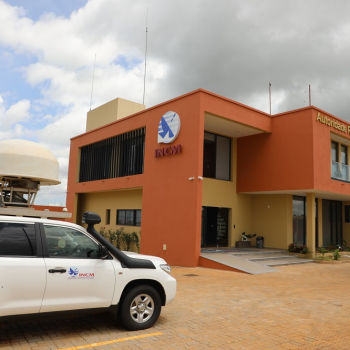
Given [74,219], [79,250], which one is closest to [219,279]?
[79,250]

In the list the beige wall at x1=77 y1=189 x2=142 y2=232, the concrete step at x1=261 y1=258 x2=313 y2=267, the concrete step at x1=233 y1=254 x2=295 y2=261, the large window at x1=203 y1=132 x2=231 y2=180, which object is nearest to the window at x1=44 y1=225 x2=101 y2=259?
the concrete step at x1=261 y1=258 x2=313 y2=267

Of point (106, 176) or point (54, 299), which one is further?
point (106, 176)

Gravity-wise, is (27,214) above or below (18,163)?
below

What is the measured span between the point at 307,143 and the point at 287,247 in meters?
5.83

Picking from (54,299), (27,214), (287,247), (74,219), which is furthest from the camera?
(74,219)

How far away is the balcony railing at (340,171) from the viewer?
18603 millimetres

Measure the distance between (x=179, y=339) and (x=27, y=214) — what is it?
5.00m

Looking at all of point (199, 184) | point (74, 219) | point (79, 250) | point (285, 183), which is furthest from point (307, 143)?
point (74, 219)

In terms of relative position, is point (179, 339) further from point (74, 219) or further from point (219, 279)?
point (74, 219)

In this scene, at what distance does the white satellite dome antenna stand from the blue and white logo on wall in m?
7.47

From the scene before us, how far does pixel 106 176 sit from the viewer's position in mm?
22797

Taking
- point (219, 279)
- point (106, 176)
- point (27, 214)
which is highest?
point (106, 176)

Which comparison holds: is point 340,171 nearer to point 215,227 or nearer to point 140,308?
point 215,227

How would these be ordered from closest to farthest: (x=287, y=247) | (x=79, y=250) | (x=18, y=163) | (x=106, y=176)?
1. (x=79, y=250)
2. (x=18, y=163)
3. (x=287, y=247)
4. (x=106, y=176)
